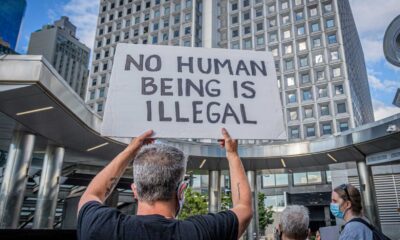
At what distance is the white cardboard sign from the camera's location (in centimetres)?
256

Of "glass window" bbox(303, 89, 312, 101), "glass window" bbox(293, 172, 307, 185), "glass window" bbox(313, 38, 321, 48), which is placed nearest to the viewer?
"glass window" bbox(293, 172, 307, 185)

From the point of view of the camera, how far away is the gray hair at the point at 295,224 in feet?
9.73

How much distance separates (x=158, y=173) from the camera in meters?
1.64

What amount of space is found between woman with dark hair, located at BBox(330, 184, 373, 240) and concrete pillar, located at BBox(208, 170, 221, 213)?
18268mm

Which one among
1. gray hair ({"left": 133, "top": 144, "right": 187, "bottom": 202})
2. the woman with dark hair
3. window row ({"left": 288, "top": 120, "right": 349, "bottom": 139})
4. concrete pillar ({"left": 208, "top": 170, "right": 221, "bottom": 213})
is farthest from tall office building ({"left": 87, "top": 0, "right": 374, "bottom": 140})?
gray hair ({"left": 133, "top": 144, "right": 187, "bottom": 202})

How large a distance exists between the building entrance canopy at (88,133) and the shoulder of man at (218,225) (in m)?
5.44

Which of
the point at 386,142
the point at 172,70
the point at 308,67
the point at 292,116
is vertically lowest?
the point at 172,70

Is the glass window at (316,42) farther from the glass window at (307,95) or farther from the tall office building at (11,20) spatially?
the tall office building at (11,20)

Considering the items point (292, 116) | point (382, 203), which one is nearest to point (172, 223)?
point (382, 203)

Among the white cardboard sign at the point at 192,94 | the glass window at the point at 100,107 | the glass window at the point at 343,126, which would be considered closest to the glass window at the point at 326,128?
the glass window at the point at 343,126

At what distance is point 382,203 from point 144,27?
1940 inches

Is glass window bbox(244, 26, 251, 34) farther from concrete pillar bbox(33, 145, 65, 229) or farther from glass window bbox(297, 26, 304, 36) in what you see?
concrete pillar bbox(33, 145, 65, 229)

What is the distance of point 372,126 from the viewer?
14727 mm

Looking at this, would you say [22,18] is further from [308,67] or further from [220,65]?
[220,65]
